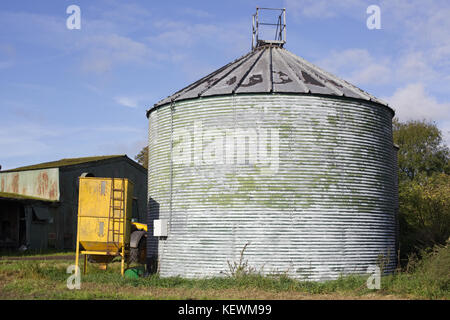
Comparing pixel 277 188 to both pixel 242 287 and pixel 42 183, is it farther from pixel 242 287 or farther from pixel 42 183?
pixel 42 183

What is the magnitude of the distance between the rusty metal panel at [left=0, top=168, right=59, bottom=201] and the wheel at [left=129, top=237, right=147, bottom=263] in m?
12.1

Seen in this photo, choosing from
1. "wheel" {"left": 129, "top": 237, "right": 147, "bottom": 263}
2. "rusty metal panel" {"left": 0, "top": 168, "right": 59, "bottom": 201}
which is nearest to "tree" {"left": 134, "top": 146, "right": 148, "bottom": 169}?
"rusty metal panel" {"left": 0, "top": 168, "right": 59, "bottom": 201}

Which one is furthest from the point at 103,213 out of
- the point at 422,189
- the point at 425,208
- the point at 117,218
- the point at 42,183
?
the point at 422,189

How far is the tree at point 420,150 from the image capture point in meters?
51.1

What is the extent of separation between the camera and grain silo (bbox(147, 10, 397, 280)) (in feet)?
56.4

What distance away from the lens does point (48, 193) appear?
33.7 metres

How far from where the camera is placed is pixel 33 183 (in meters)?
34.6

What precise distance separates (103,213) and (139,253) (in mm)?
5368

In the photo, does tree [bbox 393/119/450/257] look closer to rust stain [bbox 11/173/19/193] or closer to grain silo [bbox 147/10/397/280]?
grain silo [bbox 147/10/397/280]
